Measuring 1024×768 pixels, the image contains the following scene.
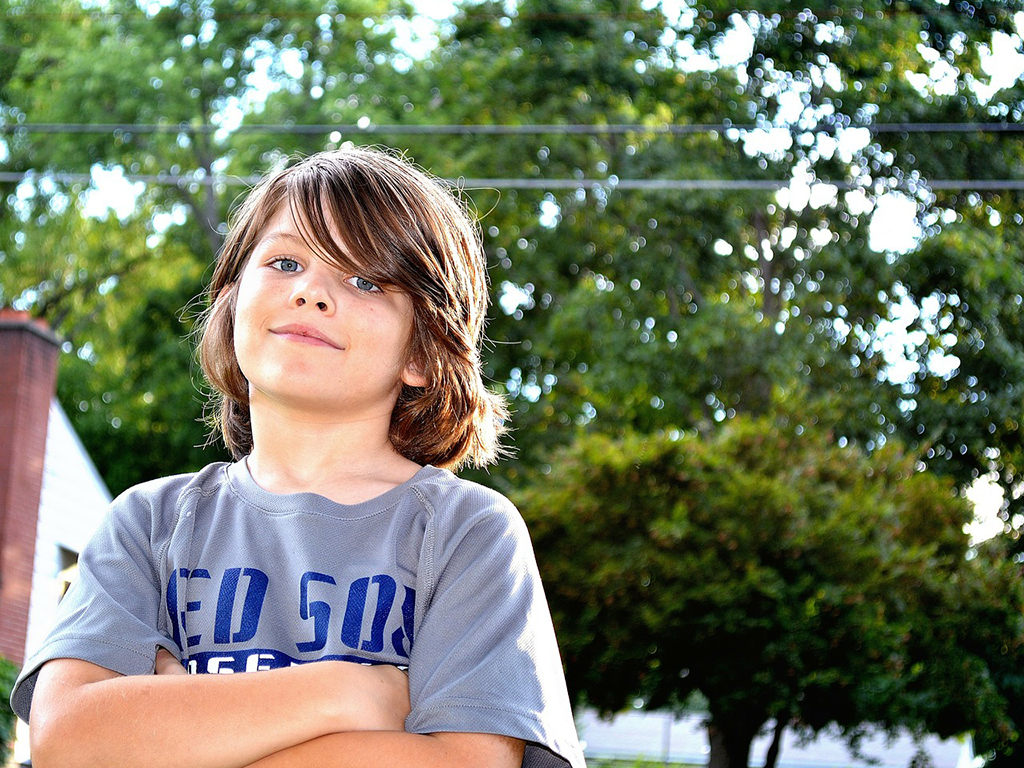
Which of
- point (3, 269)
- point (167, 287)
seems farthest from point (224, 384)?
point (3, 269)

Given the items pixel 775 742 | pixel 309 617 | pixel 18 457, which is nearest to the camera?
pixel 309 617

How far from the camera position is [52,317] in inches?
949

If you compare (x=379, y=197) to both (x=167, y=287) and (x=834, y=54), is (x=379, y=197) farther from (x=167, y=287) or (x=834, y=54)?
(x=167, y=287)

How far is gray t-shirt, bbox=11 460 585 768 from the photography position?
3.95 ft

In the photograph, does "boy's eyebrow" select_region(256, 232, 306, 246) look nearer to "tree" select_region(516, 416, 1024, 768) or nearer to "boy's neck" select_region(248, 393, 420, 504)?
"boy's neck" select_region(248, 393, 420, 504)

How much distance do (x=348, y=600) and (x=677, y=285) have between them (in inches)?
536

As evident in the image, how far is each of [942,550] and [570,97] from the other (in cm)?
711

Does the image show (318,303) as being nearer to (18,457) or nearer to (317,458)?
(317,458)

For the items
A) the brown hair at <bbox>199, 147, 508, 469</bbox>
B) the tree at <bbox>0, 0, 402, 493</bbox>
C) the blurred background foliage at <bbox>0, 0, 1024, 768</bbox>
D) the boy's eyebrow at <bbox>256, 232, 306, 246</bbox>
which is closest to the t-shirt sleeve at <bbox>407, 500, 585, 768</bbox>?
the brown hair at <bbox>199, 147, 508, 469</bbox>

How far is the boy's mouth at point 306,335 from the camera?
1346 millimetres

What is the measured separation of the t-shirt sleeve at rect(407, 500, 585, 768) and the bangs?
0.30 m

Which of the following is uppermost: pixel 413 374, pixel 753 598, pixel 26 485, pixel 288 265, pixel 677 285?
Answer: pixel 677 285

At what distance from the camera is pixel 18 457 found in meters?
11.4

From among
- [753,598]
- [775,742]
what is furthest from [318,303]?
[775,742]
